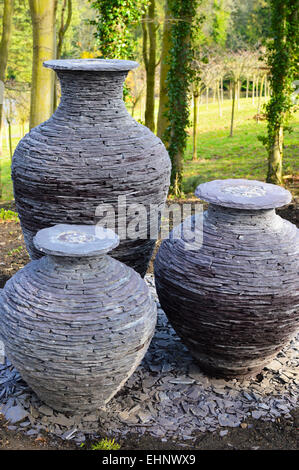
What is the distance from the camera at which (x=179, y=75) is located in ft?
30.3

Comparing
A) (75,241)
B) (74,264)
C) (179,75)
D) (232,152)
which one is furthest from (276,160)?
(74,264)

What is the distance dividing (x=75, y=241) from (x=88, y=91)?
1439mm

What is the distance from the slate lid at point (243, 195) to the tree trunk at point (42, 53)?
177 inches

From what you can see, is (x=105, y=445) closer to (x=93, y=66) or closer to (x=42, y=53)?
(x=93, y=66)

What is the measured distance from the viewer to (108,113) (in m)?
4.60

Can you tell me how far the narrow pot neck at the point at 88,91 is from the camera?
14.8 feet

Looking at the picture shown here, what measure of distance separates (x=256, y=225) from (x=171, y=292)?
2.68 ft

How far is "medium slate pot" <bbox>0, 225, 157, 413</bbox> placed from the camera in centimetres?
353

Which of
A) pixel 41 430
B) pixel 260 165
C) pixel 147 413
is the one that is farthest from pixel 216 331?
pixel 260 165

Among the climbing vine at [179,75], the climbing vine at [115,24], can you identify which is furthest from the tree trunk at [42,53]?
the climbing vine at [179,75]

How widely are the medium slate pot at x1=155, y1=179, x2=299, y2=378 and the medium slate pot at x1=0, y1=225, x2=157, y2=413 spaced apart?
41cm

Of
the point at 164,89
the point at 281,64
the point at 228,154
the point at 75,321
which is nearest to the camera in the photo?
the point at 75,321

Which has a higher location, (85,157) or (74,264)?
(85,157)
